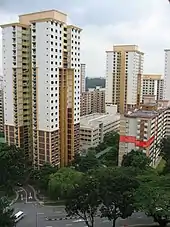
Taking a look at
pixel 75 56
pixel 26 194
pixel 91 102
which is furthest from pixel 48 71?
pixel 91 102

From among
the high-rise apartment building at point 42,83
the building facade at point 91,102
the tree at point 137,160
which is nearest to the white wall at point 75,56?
the high-rise apartment building at point 42,83

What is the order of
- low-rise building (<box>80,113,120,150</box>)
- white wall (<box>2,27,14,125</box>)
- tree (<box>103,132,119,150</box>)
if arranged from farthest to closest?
tree (<box>103,132,119,150</box>) < low-rise building (<box>80,113,120,150</box>) < white wall (<box>2,27,14,125</box>)

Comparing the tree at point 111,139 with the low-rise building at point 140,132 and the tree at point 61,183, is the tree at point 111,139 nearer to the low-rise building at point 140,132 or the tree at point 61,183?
the low-rise building at point 140,132

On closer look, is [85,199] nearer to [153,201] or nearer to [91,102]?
[153,201]

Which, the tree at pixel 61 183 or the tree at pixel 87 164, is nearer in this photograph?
the tree at pixel 61 183

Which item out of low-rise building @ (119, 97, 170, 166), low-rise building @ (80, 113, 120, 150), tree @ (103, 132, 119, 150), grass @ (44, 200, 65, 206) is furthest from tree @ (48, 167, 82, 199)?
tree @ (103, 132, 119, 150)

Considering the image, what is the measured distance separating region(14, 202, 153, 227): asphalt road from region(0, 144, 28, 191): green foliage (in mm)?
604

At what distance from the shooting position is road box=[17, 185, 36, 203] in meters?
5.00

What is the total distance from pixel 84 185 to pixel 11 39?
3485mm

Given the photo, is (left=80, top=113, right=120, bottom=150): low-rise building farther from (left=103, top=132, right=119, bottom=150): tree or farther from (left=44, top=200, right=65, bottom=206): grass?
(left=44, top=200, right=65, bottom=206): grass

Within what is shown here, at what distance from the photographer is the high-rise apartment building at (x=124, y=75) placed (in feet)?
33.6

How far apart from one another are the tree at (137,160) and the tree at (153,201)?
1789mm

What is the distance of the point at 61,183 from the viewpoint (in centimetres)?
483

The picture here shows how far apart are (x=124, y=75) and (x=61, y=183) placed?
20.9ft
